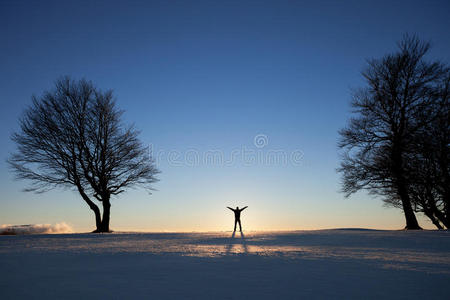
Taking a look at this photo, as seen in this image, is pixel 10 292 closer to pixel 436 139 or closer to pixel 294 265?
pixel 294 265

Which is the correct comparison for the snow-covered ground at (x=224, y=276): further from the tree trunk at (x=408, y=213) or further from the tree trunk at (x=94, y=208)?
the tree trunk at (x=94, y=208)

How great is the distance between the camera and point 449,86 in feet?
62.7

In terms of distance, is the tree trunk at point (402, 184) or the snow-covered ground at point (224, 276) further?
the tree trunk at point (402, 184)

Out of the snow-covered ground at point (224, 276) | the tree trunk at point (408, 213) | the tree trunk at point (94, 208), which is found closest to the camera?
the snow-covered ground at point (224, 276)

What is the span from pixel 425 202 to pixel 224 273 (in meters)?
23.4

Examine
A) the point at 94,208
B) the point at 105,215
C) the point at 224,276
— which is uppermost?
the point at 94,208

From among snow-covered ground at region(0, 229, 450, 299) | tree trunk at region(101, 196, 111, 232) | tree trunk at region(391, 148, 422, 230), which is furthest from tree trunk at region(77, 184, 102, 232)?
tree trunk at region(391, 148, 422, 230)

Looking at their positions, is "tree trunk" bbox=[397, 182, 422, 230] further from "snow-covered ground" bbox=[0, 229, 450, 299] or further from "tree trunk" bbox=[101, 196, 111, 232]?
"tree trunk" bbox=[101, 196, 111, 232]

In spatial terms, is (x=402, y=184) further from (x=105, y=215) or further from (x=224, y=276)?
(x=105, y=215)

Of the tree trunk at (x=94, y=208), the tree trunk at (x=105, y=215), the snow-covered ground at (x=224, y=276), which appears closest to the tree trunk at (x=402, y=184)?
the snow-covered ground at (x=224, y=276)

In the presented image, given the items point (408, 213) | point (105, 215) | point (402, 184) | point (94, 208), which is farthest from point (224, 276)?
point (94, 208)

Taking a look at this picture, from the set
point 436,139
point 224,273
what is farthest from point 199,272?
point 436,139

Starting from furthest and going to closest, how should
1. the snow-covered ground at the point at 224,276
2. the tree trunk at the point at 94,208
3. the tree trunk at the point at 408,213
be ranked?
1. the tree trunk at the point at 94,208
2. the tree trunk at the point at 408,213
3. the snow-covered ground at the point at 224,276

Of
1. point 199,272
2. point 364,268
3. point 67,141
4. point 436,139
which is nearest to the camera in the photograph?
point 199,272
